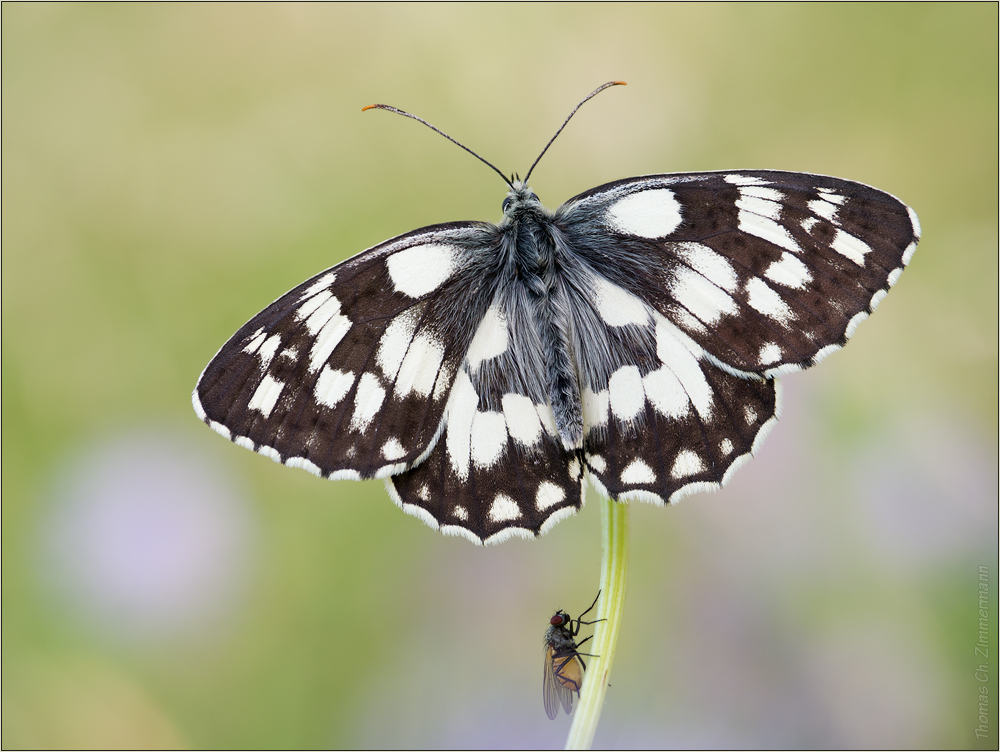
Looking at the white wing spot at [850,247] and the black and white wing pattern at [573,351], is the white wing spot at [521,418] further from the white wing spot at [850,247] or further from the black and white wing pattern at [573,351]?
the white wing spot at [850,247]

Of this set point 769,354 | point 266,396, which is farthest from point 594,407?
point 266,396

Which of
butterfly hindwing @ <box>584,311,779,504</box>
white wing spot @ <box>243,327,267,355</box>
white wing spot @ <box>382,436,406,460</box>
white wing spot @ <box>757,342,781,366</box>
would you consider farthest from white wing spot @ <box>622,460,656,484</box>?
white wing spot @ <box>243,327,267,355</box>

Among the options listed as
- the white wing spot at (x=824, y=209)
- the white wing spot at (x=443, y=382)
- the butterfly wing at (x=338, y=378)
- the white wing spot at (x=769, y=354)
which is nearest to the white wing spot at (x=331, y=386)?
the butterfly wing at (x=338, y=378)

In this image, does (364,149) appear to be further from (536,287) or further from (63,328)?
(536,287)

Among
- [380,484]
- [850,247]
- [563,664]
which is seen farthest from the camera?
[380,484]

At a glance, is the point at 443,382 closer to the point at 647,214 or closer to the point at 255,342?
the point at 255,342
